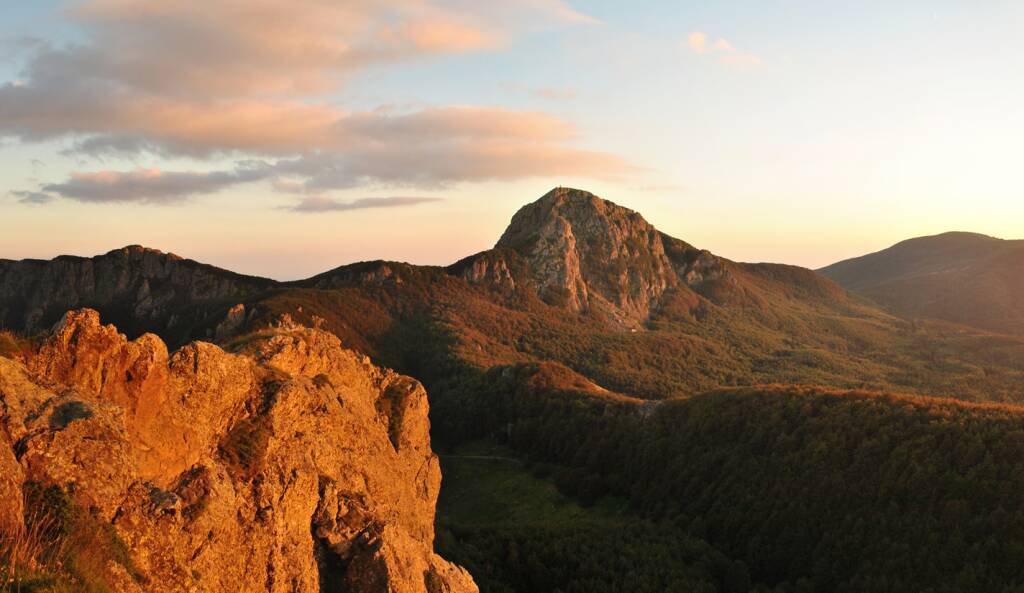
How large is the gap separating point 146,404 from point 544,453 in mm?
103444

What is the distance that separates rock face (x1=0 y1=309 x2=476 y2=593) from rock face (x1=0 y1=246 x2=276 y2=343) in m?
159

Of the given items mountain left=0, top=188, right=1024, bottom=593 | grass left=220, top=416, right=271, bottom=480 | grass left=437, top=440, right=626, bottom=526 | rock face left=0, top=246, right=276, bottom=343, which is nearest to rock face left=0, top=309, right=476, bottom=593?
grass left=220, top=416, right=271, bottom=480

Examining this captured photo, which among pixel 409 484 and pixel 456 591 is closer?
pixel 456 591

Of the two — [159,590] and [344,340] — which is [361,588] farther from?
[344,340]

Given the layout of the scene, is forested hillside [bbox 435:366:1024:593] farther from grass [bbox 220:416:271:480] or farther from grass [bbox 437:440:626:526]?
grass [bbox 220:416:271:480]

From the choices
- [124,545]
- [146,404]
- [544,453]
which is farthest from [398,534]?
[544,453]

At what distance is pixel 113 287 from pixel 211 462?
196 metres

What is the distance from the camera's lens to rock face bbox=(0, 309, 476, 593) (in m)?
17.6

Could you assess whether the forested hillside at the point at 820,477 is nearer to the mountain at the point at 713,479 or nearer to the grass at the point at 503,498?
the mountain at the point at 713,479

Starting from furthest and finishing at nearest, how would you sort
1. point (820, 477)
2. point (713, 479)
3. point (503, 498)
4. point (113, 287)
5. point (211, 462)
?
point (113, 287)
point (503, 498)
point (713, 479)
point (820, 477)
point (211, 462)

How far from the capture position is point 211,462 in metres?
24.5

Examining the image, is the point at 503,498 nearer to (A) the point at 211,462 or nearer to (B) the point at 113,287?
(A) the point at 211,462

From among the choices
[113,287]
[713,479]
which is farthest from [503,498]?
[113,287]

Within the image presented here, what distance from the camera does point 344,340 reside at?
16262cm
